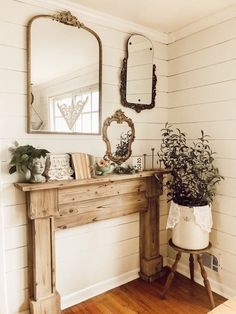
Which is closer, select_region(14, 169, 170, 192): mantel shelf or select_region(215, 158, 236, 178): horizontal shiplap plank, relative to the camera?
select_region(14, 169, 170, 192): mantel shelf

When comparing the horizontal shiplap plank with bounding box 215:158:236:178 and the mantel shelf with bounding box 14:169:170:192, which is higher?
the horizontal shiplap plank with bounding box 215:158:236:178

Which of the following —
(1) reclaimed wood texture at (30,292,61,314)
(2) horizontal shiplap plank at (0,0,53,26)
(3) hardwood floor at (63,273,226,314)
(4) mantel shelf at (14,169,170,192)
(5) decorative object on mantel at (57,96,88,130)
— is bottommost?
(3) hardwood floor at (63,273,226,314)

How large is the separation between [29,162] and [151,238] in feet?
4.39

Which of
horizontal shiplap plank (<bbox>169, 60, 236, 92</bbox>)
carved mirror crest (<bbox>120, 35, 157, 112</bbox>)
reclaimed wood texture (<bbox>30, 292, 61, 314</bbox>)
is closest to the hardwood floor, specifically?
reclaimed wood texture (<bbox>30, 292, 61, 314</bbox>)

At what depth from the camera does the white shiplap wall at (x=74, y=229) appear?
1.81 m

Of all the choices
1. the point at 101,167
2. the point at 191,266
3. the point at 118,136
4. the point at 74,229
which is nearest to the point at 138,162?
the point at 118,136

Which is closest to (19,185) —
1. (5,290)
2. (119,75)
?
(5,290)

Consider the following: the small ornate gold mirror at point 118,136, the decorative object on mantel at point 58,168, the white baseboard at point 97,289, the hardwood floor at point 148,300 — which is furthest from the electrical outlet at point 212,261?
the decorative object on mantel at point 58,168

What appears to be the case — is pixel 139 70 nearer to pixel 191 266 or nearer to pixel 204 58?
pixel 204 58

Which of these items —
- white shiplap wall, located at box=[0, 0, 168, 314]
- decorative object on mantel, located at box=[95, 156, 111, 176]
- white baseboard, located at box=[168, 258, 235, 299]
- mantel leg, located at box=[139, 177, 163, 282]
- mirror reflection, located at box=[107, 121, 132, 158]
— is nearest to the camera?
white shiplap wall, located at box=[0, 0, 168, 314]

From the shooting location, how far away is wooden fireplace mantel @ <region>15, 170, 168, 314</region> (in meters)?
1.83

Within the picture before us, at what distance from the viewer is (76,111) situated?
210 centimetres

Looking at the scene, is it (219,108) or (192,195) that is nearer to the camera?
(192,195)

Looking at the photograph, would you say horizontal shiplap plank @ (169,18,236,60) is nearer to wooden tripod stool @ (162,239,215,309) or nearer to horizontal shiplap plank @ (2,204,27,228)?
wooden tripod stool @ (162,239,215,309)
